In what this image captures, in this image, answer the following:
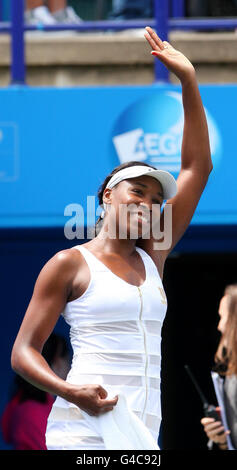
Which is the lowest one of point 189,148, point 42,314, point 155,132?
point 42,314

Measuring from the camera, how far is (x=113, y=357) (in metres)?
2.52

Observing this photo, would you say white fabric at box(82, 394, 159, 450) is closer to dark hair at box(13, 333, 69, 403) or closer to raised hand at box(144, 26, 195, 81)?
raised hand at box(144, 26, 195, 81)

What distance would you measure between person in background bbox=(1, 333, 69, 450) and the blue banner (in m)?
0.94

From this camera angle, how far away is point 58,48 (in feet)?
16.2

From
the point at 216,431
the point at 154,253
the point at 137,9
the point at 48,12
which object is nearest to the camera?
the point at 154,253

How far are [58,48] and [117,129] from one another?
2.04 ft

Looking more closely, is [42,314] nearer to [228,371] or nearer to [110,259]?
[110,259]

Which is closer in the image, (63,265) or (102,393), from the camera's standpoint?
(102,393)

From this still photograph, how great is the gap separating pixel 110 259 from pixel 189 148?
0.46m

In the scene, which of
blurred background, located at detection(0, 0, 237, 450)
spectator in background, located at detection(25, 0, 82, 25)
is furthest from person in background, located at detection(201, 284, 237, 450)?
spectator in background, located at detection(25, 0, 82, 25)

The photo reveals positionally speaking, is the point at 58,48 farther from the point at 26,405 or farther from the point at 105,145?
the point at 26,405

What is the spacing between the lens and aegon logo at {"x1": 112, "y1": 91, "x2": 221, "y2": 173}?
458 cm

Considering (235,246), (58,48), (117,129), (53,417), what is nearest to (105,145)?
(117,129)

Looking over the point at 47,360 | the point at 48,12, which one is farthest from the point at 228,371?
the point at 48,12
